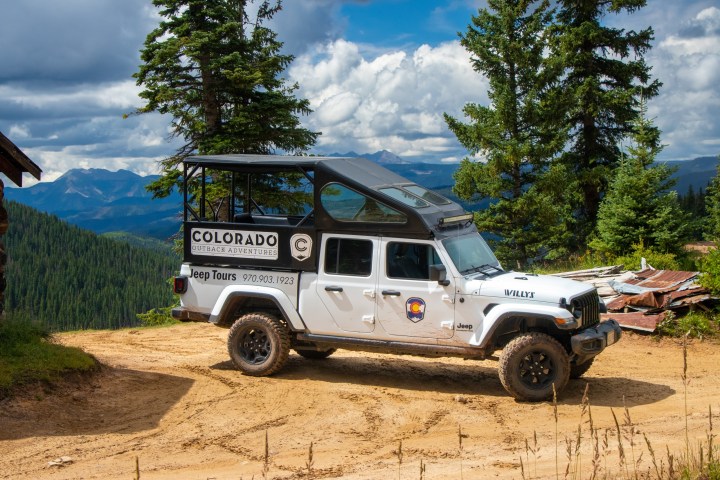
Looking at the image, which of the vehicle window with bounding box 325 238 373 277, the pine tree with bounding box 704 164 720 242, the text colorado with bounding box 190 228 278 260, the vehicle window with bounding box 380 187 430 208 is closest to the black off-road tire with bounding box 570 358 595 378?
the vehicle window with bounding box 380 187 430 208

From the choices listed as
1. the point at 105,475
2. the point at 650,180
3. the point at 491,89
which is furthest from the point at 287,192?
the point at 105,475

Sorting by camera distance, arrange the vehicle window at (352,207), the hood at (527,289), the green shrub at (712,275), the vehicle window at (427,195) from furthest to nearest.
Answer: the green shrub at (712,275)
the vehicle window at (427,195)
the vehicle window at (352,207)
the hood at (527,289)

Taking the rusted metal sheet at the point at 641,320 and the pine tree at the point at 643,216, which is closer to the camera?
the rusted metal sheet at the point at 641,320

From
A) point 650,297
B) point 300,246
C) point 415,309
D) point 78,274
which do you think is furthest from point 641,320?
point 78,274

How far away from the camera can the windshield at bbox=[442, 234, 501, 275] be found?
A: 1036 cm

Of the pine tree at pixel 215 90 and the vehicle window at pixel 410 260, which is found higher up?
the pine tree at pixel 215 90

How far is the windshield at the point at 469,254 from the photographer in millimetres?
10359

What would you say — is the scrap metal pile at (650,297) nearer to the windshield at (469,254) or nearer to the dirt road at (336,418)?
the dirt road at (336,418)

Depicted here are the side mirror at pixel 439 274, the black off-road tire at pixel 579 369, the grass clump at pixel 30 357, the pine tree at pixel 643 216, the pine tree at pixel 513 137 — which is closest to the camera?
the side mirror at pixel 439 274

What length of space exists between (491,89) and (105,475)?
2121 cm

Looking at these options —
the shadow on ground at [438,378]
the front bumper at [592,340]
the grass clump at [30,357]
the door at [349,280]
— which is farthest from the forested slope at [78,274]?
the front bumper at [592,340]

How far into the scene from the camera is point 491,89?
1017 inches

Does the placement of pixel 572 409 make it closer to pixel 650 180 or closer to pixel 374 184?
pixel 374 184

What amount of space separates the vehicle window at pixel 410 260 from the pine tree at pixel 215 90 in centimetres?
1572
